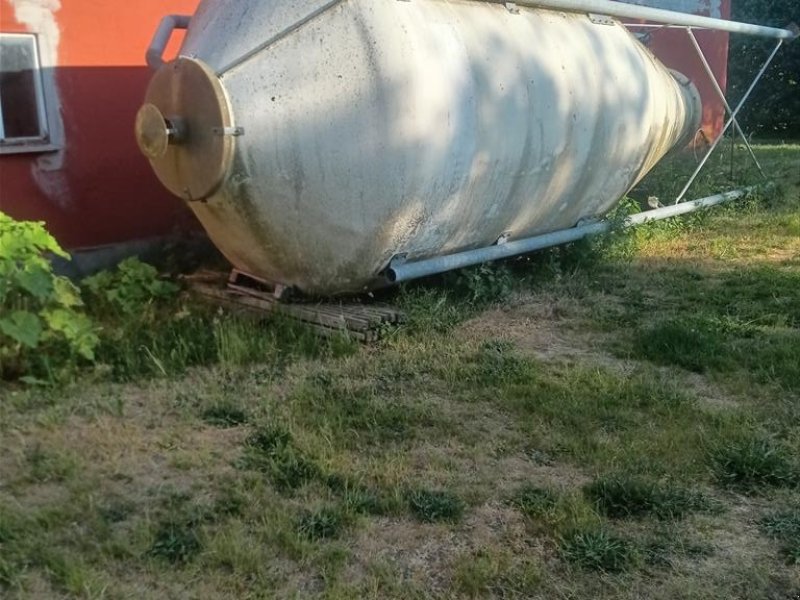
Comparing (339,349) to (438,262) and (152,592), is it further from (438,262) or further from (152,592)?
(152,592)

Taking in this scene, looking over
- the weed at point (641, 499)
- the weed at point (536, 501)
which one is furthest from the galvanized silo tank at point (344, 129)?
the weed at point (641, 499)

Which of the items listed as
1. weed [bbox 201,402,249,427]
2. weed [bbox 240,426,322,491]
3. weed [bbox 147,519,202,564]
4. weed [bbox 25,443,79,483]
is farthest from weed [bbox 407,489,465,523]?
weed [bbox 25,443,79,483]

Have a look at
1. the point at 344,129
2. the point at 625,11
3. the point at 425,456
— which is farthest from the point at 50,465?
the point at 625,11

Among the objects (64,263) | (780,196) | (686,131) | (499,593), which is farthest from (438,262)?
(780,196)

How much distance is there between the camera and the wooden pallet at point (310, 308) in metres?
5.27

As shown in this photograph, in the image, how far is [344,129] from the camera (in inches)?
194

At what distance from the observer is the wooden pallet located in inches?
208

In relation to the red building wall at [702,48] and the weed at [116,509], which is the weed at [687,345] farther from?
the red building wall at [702,48]

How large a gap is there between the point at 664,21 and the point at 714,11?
6.95 metres

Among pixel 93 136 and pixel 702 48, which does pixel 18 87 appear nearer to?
pixel 93 136

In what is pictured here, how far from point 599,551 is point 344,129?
2734 mm

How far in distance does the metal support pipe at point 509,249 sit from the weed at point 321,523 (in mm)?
2186

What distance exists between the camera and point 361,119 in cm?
495

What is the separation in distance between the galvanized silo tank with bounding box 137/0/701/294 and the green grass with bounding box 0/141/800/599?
1.79 feet
